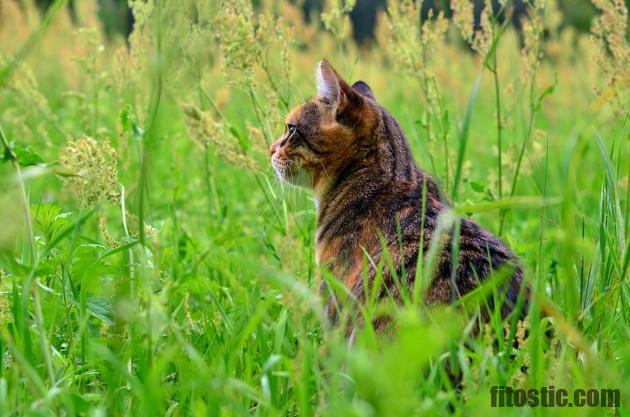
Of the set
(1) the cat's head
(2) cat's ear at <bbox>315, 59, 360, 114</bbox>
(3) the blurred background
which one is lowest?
(3) the blurred background

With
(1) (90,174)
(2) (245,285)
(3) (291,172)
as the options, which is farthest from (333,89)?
(1) (90,174)

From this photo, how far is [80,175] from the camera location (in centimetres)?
168

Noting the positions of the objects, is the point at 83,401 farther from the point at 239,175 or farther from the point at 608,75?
the point at 239,175

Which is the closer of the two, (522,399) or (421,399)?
(522,399)

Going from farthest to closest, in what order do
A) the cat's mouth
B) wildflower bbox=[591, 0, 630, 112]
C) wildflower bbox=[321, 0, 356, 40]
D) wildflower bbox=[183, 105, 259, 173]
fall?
wildflower bbox=[321, 0, 356, 40]
the cat's mouth
wildflower bbox=[183, 105, 259, 173]
wildflower bbox=[591, 0, 630, 112]

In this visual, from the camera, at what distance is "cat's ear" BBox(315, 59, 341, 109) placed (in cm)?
268

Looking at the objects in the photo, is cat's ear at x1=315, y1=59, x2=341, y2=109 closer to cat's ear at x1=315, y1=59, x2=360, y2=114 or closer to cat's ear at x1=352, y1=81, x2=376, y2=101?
cat's ear at x1=315, y1=59, x2=360, y2=114

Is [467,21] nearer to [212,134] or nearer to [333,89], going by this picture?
[333,89]

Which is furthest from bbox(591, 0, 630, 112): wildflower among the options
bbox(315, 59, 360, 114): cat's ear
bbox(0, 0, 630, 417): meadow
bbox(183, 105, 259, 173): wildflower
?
bbox(183, 105, 259, 173): wildflower

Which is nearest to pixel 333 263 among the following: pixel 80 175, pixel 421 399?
pixel 421 399

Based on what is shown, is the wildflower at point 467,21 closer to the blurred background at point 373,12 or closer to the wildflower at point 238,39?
the wildflower at point 238,39

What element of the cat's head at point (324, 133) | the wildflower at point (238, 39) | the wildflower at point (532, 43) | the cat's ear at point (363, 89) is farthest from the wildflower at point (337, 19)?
the wildflower at point (532, 43)

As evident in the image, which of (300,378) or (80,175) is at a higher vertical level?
(80,175)

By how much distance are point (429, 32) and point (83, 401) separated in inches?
75.5
